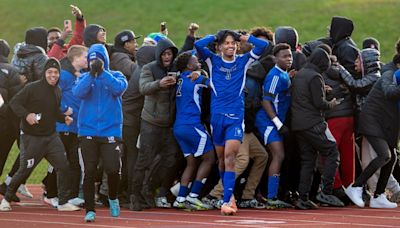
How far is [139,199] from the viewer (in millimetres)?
15242

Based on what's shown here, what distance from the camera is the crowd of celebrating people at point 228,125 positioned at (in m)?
14.8

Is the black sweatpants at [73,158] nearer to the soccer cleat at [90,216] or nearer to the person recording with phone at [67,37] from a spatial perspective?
the person recording with phone at [67,37]

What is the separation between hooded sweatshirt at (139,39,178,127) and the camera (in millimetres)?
15117

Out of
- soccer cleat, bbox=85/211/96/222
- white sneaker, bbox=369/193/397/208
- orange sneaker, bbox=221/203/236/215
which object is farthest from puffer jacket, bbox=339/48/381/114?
soccer cleat, bbox=85/211/96/222

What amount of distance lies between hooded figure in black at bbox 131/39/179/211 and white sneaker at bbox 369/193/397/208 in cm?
264

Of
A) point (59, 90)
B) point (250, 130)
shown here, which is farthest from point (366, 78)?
point (59, 90)

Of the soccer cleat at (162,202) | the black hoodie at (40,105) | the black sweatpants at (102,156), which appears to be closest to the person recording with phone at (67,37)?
the black hoodie at (40,105)

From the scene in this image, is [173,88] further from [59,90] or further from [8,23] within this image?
[8,23]

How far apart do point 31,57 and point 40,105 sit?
5.64ft

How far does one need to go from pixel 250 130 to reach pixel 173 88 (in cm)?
111

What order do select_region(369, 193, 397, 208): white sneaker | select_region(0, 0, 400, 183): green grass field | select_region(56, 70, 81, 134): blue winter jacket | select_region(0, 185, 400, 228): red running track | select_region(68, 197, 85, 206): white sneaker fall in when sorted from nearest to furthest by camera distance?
select_region(0, 185, 400, 228): red running track, select_region(68, 197, 85, 206): white sneaker, select_region(56, 70, 81, 134): blue winter jacket, select_region(369, 193, 397, 208): white sneaker, select_region(0, 0, 400, 183): green grass field

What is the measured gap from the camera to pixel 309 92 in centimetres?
1535

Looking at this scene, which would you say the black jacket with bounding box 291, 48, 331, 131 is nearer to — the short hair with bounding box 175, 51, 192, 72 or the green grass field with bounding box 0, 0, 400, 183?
the short hair with bounding box 175, 51, 192, 72

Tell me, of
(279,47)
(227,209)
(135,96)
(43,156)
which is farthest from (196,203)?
Answer: (279,47)
